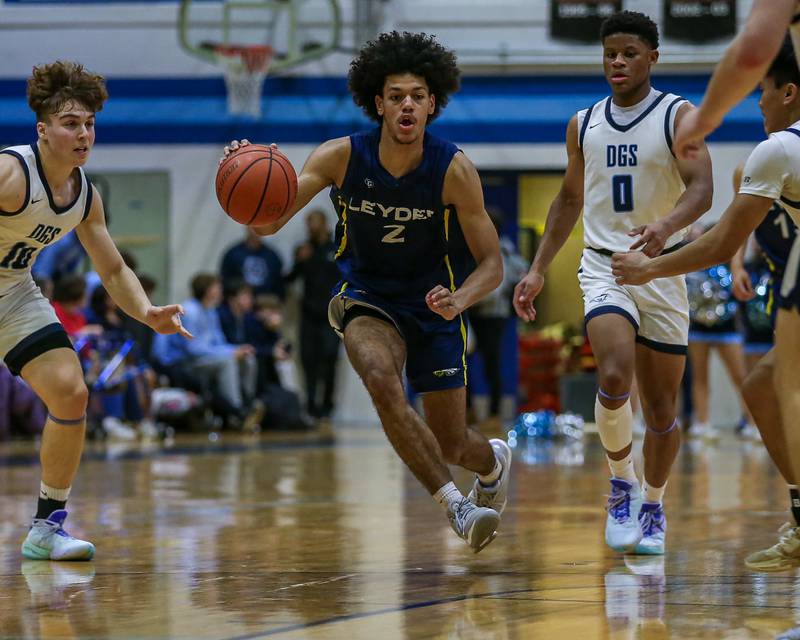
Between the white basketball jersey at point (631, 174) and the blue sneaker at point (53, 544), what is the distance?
2423 millimetres

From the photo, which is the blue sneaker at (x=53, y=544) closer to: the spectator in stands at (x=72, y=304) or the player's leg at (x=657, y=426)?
the player's leg at (x=657, y=426)

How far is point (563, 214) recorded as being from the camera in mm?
5746

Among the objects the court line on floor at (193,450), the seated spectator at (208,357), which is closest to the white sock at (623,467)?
the court line on floor at (193,450)

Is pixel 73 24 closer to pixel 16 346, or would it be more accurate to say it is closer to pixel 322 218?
pixel 322 218

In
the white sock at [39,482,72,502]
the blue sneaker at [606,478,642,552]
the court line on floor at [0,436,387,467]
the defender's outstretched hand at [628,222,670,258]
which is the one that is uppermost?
the defender's outstretched hand at [628,222,670,258]

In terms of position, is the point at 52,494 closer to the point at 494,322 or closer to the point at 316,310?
the point at 494,322

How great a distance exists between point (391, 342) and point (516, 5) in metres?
11.7

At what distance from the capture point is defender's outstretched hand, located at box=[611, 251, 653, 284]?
177 inches

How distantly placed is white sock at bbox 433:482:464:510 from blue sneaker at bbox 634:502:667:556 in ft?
2.92

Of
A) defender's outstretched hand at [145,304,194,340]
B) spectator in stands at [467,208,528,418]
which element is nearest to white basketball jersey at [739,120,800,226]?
defender's outstretched hand at [145,304,194,340]

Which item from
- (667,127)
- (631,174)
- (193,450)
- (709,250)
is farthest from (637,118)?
(193,450)

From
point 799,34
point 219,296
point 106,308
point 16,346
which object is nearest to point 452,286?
point 16,346

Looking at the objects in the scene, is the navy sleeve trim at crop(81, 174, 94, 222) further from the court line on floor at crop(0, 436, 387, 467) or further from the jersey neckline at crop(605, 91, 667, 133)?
the court line on floor at crop(0, 436, 387, 467)

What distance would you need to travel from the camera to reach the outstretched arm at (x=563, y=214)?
5.69 m
